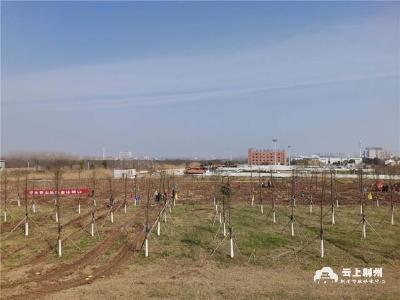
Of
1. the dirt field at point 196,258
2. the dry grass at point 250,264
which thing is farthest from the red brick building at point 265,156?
the dry grass at point 250,264

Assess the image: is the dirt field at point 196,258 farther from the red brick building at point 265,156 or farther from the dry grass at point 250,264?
the red brick building at point 265,156

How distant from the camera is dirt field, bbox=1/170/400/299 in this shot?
1387 cm

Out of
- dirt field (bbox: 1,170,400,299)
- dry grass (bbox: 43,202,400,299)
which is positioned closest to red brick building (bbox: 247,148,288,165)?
dirt field (bbox: 1,170,400,299)

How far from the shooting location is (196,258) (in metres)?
18.2

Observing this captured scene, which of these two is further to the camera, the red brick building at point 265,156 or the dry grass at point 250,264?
the red brick building at point 265,156

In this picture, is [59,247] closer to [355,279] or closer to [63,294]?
[63,294]

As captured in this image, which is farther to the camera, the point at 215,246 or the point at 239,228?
the point at 239,228

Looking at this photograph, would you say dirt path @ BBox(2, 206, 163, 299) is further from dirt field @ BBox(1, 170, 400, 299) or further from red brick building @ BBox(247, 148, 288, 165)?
red brick building @ BBox(247, 148, 288, 165)

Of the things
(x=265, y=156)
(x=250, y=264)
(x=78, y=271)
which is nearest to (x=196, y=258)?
A: (x=250, y=264)

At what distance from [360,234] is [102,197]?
28.1 m

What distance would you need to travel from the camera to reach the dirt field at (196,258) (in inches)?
546

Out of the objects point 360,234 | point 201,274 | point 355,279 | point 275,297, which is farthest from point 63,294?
point 360,234

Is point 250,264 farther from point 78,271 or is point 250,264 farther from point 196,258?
point 78,271

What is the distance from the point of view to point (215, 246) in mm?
20016
